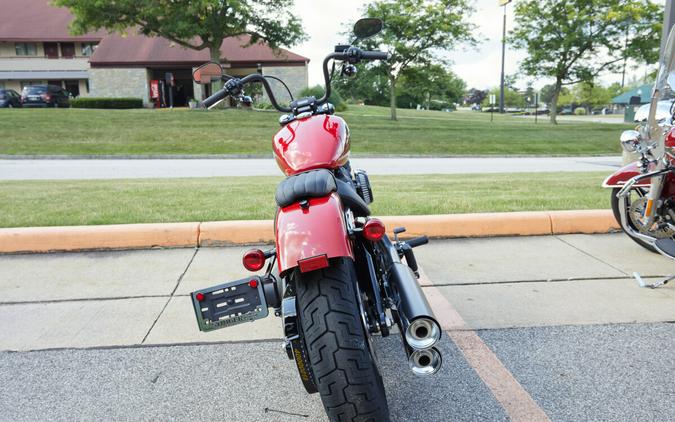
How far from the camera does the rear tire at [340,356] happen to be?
6.37ft

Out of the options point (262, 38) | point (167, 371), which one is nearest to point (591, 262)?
point (167, 371)

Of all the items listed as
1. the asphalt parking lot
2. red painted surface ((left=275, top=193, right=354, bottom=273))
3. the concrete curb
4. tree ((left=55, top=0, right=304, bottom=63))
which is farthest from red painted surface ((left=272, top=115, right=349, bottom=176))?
tree ((left=55, top=0, right=304, bottom=63))

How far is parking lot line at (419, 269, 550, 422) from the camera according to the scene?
2.49 metres

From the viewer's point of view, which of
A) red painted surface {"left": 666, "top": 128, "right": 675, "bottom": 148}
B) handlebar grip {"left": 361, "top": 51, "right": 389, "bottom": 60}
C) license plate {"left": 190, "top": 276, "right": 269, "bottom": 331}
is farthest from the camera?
red painted surface {"left": 666, "top": 128, "right": 675, "bottom": 148}

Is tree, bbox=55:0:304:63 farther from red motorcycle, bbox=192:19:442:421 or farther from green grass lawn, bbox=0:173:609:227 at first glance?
red motorcycle, bbox=192:19:442:421

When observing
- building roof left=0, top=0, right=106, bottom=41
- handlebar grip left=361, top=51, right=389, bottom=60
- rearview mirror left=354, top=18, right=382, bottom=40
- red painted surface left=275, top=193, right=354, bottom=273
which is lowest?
red painted surface left=275, top=193, right=354, bottom=273

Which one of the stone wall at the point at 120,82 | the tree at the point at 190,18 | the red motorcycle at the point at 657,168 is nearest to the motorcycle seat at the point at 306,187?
the red motorcycle at the point at 657,168

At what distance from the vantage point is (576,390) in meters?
2.64

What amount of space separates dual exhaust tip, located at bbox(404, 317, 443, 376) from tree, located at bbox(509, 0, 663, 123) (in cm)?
2837

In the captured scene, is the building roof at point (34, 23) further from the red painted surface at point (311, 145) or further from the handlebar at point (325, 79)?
the red painted surface at point (311, 145)

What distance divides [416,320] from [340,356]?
335 mm

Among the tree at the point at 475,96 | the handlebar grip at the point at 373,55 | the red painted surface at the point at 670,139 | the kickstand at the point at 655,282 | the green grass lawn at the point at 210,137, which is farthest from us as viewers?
the tree at the point at 475,96

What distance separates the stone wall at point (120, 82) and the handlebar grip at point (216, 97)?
1479 inches

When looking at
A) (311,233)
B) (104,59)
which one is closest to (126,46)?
(104,59)
